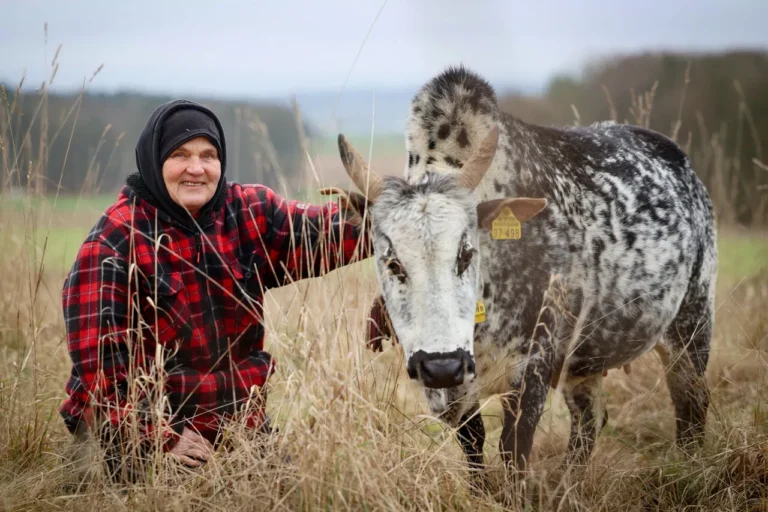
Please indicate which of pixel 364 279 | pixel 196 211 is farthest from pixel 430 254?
pixel 196 211

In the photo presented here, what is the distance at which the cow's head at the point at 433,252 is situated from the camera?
125 inches

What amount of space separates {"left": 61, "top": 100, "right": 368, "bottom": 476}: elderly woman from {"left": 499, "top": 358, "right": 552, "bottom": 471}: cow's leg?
3.59 feet

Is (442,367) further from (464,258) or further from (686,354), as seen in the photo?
(686,354)

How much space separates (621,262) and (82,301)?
3.00 m

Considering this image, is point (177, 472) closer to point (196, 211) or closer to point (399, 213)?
point (196, 211)

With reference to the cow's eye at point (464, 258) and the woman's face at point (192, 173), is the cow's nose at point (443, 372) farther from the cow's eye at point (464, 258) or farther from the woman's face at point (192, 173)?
the woman's face at point (192, 173)

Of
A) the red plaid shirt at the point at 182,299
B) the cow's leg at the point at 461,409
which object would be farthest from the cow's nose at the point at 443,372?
the red plaid shirt at the point at 182,299

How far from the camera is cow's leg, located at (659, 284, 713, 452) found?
493 centimetres

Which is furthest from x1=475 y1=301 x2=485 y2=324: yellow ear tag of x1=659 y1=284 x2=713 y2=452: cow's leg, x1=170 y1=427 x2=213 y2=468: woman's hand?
x1=659 y1=284 x2=713 y2=452: cow's leg

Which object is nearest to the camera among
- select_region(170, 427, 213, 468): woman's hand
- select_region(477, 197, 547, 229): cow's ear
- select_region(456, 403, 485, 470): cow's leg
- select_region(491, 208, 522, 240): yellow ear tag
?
select_region(170, 427, 213, 468): woman's hand

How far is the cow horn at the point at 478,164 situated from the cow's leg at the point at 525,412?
1.00 m

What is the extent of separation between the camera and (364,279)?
381 centimetres

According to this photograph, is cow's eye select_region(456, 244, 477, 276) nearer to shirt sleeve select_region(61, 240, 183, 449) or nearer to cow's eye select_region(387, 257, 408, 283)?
cow's eye select_region(387, 257, 408, 283)

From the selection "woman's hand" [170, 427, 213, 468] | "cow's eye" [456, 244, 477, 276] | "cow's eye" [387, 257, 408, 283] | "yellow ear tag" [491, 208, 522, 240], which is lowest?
"woman's hand" [170, 427, 213, 468]
